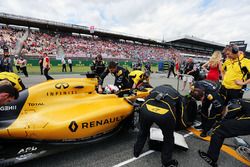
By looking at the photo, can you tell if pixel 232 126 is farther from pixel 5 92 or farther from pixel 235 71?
pixel 5 92

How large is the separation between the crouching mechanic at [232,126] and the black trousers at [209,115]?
0.52 metres

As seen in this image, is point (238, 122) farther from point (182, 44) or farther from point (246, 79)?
point (182, 44)

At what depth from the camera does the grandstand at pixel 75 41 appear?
86.5 ft

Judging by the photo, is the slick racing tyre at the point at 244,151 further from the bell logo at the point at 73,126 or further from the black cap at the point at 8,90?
the black cap at the point at 8,90

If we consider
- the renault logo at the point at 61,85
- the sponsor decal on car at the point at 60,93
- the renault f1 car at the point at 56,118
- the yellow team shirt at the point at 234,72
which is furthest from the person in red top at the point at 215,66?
the renault logo at the point at 61,85

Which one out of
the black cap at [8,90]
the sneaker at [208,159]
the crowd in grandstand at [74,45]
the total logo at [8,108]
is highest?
the crowd in grandstand at [74,45]

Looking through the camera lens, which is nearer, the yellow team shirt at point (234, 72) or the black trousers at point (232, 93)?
the yellow team shirt at point (234, 72)

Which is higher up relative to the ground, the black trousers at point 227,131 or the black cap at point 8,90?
the black cap at point 8,90

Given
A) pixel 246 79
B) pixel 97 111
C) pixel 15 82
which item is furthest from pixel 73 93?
pixel 246 79

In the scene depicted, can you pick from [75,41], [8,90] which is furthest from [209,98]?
[75,41]

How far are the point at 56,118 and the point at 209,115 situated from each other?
2500 millimetres

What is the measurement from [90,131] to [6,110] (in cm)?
120

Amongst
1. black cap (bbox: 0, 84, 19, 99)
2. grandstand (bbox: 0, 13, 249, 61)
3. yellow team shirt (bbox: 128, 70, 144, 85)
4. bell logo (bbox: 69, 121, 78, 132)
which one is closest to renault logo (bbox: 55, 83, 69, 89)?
bell logo (bbox: 69, 121, 78, 132)

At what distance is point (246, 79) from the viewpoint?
3104mm
